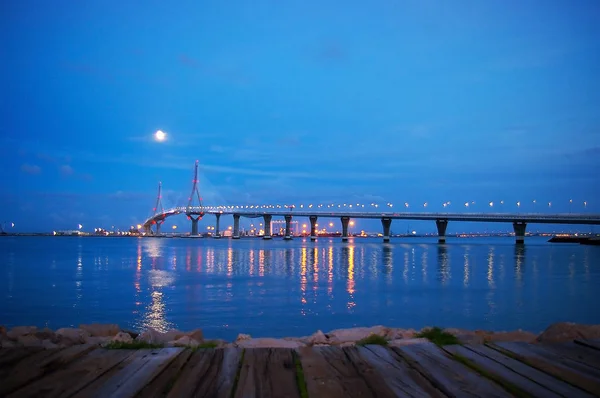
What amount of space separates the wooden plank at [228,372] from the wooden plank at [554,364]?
2549 millimetres

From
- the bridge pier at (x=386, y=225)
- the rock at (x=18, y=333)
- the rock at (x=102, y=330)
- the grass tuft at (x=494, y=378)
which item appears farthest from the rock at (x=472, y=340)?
the bridge pier at (x=386, y=225)

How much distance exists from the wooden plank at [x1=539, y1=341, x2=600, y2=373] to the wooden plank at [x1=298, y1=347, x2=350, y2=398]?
2162 millimetres

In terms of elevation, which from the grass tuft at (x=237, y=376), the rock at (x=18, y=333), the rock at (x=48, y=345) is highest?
the grass tuft at (x=237, y=376)

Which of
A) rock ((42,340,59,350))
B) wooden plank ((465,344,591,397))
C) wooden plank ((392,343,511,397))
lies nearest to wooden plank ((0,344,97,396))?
rock ((42,340,59,350))

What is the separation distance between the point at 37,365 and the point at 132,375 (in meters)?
0.92

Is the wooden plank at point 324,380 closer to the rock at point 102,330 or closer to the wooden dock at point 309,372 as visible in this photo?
the wooden dock at point 309,372

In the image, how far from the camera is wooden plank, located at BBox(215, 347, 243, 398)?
356cm

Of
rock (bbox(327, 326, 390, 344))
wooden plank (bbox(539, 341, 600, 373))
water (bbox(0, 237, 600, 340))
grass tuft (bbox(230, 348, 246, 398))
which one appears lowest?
water (bbox(0, 237, 600, 340))

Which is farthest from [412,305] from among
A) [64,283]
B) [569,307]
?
[64,283]

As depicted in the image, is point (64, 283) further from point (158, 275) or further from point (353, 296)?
point (353, 296)

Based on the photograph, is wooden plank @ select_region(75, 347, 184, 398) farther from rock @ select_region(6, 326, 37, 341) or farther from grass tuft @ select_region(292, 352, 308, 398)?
rock @ select_region(6, 326, 37, 341)

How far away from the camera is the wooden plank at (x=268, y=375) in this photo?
3.54 metres

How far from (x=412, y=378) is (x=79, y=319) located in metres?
17.4

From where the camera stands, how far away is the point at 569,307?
2173cm
